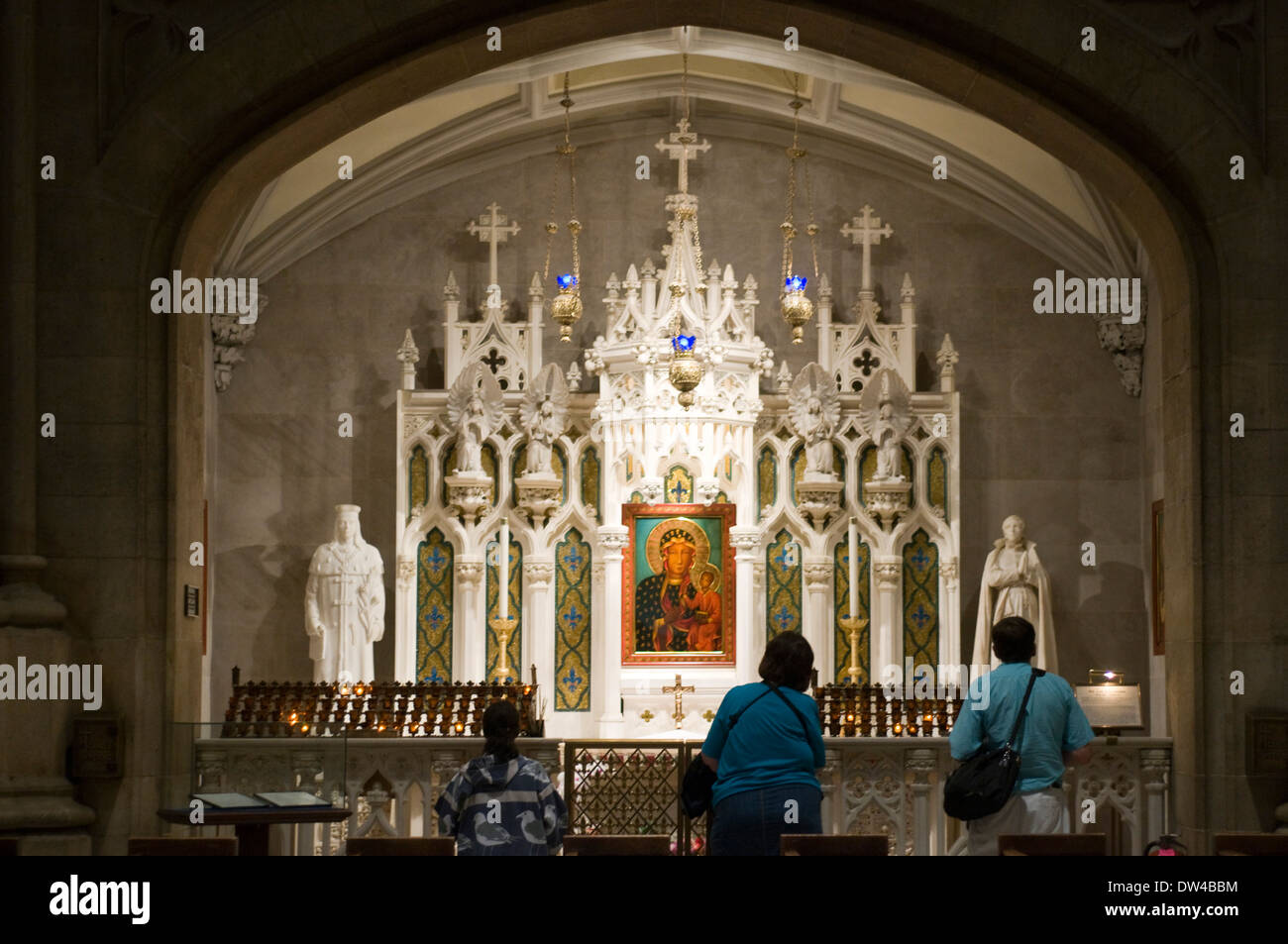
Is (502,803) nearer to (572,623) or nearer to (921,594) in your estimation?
(572,623)

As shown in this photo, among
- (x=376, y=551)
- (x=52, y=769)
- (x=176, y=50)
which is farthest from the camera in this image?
(x=376, y=551)

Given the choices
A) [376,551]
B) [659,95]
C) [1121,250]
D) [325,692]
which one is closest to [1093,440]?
[1121,250]

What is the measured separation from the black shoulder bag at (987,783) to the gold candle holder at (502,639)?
8.07 meters

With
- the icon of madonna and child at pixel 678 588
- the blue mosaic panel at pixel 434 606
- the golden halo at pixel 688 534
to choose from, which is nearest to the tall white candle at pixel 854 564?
the icon of madonna and child at pixel 678 588

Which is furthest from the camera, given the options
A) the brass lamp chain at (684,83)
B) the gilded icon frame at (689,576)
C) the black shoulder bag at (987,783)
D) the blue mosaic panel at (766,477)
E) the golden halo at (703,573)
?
the blue mosaic panel at (766,477)

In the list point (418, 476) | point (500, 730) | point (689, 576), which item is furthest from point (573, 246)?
point (500, 730)

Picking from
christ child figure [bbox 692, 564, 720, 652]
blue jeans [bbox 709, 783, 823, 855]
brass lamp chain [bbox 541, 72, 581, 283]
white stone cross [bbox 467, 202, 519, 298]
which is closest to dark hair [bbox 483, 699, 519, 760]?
blue jeans [bbox 709, 783, 823, 855]

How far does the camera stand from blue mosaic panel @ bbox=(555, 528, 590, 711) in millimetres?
14617

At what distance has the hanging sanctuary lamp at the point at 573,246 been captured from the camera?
1356cm

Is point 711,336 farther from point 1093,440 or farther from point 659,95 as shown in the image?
point 1093,440

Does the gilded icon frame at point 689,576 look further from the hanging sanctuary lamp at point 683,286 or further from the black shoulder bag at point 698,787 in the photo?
the black shoulder bag at point 698,787

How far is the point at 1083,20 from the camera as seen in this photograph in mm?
9023

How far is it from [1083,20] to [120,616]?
5.78 meters

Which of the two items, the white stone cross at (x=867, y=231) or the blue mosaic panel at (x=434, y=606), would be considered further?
the white stone cross at (x=867, y=231)
